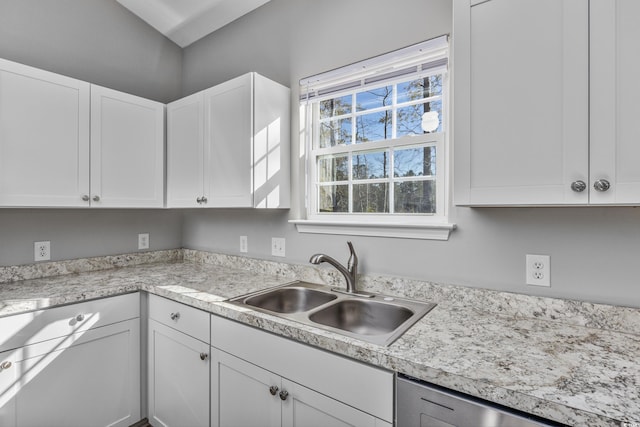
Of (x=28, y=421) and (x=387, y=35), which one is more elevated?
(x=387, y=35)

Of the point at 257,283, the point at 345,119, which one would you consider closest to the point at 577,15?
the point at 345,119

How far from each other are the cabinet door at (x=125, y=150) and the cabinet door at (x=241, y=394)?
1.24 meters

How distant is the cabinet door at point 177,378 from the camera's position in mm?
1576

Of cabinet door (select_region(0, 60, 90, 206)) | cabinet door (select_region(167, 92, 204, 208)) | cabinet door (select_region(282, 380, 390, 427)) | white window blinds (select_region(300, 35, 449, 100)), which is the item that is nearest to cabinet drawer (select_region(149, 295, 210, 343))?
cabinet door (select_region(282, 380, 390, 427))

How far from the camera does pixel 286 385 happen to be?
1.22 meters

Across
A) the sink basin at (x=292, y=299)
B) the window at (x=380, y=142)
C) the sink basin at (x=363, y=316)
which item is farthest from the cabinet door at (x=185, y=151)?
the sink basin at (x=363, y=316)

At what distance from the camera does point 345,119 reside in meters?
1.95

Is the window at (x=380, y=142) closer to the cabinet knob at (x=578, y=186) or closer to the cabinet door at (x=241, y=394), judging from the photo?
the cabinet knob at (x=578, y=186)

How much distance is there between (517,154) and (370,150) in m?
0.86

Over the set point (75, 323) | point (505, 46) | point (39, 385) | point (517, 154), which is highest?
point (505, 46)

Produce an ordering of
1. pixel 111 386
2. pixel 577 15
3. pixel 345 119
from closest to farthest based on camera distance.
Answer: pixel 577 15 → pixel 111 386 → pixel 345 119

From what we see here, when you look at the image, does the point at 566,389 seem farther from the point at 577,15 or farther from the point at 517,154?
the point at 577,15

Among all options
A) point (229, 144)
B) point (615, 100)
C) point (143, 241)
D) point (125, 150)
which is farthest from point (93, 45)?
point (615, 100)

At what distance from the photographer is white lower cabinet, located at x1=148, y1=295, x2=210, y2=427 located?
157 cm
